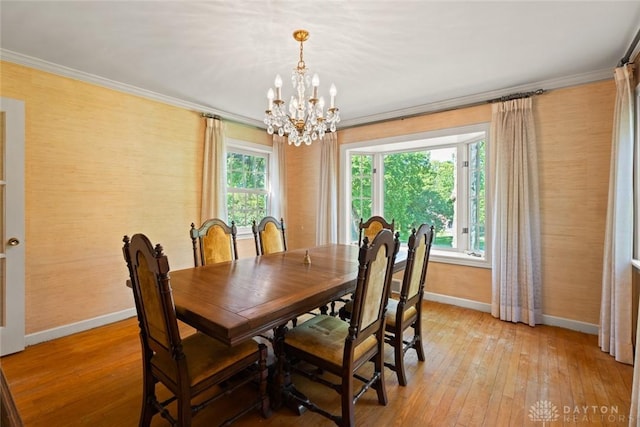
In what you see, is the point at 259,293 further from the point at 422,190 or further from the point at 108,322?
the point at 422,190

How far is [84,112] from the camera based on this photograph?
2820 mm

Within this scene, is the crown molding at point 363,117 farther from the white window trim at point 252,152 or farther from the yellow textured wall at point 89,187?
the white window trim at point 252,152

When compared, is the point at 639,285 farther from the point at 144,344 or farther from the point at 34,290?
the point at 34,290

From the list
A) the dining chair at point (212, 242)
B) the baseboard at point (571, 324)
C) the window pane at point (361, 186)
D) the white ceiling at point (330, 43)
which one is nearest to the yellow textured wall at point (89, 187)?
the white ceiling at point (330, 43)

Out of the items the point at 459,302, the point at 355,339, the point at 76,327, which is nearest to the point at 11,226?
the point at 76,327

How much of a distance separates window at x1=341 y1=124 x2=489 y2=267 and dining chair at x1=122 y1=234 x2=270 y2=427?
295 centimetres

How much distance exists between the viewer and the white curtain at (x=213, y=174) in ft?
12.3

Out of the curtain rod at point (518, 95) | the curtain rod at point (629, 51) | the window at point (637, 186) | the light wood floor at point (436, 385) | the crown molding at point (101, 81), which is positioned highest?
the crown molding at point (101, 81)

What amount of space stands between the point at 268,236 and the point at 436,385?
2029 millimetres

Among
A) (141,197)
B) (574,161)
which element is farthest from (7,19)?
(574,161)

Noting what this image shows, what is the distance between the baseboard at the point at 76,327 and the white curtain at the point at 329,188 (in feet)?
8.78

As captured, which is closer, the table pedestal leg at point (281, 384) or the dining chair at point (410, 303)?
the table pedestal leg at point (281, 384)

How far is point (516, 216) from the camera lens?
3010 millimetres

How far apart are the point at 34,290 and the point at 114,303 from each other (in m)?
0.67
